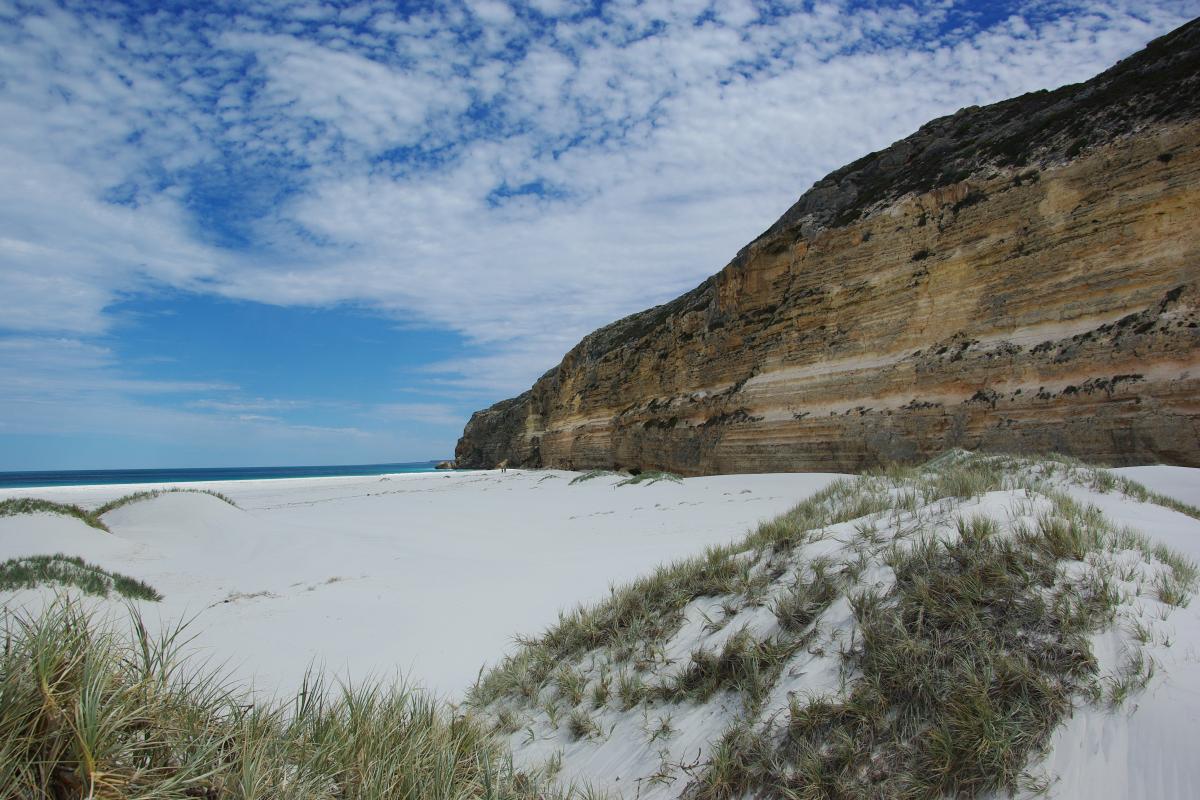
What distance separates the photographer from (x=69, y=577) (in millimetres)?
6336

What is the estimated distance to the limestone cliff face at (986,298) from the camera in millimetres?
11156

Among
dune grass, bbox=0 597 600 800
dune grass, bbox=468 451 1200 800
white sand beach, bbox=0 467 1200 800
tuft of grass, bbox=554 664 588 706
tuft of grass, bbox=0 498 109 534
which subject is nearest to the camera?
dune grass, bbox=0 597 600 800

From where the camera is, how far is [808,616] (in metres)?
3.56

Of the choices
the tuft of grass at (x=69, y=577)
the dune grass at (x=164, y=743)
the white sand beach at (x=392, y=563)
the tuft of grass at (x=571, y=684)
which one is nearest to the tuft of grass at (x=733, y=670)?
the tuft of grass at (x=571, y=684)

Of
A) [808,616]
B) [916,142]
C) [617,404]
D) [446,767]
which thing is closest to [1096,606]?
[808,616]

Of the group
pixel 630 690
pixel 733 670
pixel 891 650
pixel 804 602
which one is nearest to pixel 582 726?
pixel 630 690

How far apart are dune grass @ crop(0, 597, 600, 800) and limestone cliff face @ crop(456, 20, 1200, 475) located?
1351 centimetres

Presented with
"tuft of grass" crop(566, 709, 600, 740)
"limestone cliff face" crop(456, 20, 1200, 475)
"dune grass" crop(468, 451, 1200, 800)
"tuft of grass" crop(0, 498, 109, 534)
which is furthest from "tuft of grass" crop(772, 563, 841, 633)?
"tuft of grass" crop(0, 498, 109, 534)

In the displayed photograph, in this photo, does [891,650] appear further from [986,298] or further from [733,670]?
[986,298]

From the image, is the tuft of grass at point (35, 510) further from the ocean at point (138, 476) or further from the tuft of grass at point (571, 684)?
the ocean at point (138, 476)

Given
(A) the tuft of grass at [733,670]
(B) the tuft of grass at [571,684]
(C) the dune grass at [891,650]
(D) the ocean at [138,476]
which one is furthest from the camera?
(D) the ocean at [138,476]

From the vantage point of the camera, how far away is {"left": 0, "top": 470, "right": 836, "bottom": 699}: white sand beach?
5082 millimetres

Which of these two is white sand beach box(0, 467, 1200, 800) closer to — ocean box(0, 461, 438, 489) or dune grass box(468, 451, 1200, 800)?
dune grass box(468, 451, 1200, 800)

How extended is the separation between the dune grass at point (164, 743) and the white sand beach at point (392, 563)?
53 centimetres
